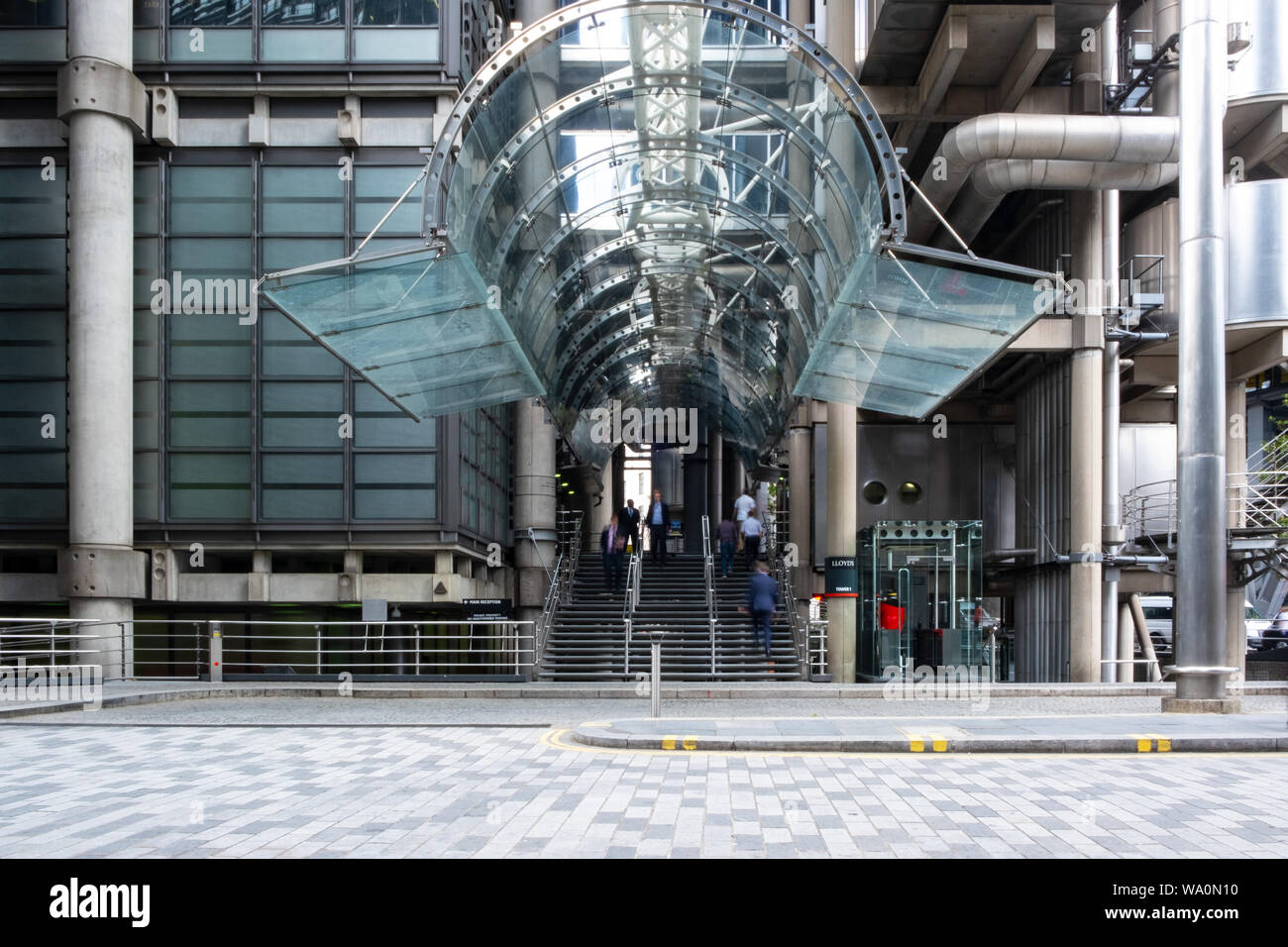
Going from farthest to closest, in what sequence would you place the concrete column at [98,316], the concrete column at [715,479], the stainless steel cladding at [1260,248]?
the concrete column at [715,479] < the stainless steel cladding at [1260,248] < the concrete column at [98,316]

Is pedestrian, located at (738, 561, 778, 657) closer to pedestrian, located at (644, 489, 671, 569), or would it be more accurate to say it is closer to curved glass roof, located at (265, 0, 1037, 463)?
curved glass roof, located at (265, 0, 1037, 463)

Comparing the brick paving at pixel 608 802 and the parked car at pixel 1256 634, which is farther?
the parked car at pixel 1256 634

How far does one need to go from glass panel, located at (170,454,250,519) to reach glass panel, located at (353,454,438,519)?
2151mm

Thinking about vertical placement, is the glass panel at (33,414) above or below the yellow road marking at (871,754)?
above

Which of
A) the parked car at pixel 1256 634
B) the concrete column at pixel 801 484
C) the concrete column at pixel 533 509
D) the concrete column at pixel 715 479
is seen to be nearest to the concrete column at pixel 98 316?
the concrete column at pixel 533 509

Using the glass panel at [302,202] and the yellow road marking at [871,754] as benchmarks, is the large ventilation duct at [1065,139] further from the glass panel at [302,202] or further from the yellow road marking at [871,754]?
the yellow road marking at [871,754]

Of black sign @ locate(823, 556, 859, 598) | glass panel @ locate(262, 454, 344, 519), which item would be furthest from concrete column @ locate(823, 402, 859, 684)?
glass panel @ locate(262, 454, 344, 519)

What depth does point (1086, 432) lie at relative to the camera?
26.0 m

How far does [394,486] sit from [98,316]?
19.9 ft

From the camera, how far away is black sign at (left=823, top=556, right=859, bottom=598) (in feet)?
84.4

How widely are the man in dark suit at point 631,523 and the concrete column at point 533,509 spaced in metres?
2.56

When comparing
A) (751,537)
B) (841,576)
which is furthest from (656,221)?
(751,537)

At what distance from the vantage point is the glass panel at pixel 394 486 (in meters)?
23.5

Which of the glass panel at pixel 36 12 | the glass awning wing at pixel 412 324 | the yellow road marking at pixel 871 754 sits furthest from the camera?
the glass panel at pixel 36 12
